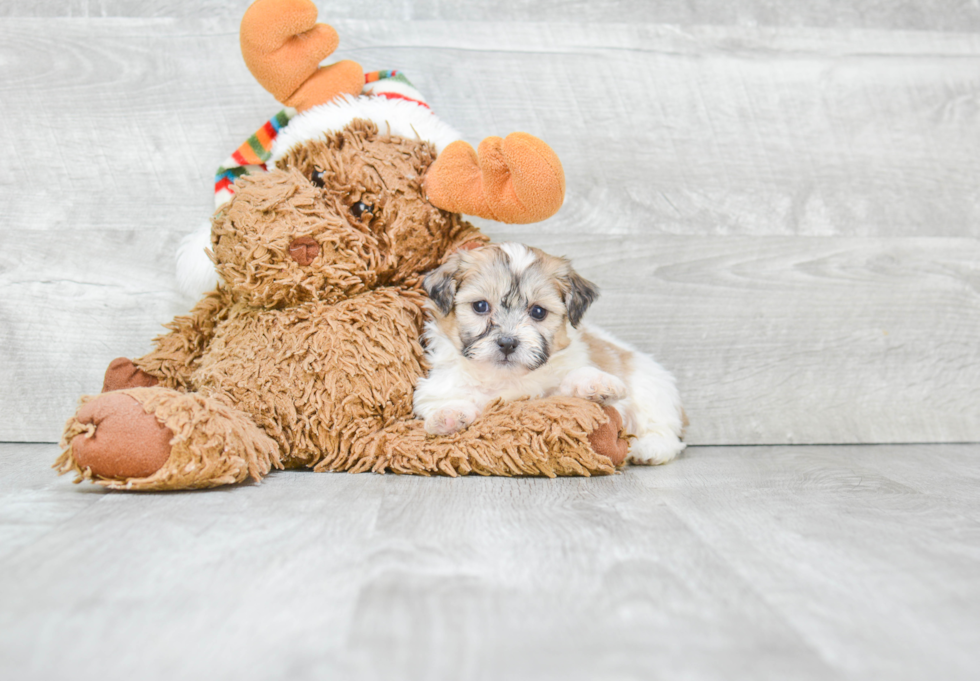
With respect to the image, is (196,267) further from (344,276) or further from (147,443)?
(147,443)

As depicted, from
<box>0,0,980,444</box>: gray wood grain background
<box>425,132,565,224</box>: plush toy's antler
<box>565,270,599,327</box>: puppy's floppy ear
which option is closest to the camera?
<box>425,132,565,224</box>: plush toy's antler

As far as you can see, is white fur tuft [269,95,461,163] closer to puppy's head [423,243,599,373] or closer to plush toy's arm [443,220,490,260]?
plush toy's arm [443,220,490,260]

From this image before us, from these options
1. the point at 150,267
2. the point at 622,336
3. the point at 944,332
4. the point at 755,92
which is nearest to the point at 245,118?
the point at 150,267

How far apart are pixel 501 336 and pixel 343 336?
0.37 meters

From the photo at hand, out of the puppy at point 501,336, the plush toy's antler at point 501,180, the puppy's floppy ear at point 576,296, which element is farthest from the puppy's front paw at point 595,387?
the plush toy's antler at point 501,180

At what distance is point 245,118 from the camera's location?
2184 millimetres

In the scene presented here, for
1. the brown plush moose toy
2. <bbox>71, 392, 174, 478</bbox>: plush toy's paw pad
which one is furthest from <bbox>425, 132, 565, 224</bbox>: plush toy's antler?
<bbox>71, 392, 174, 478</bbox>: plush toy's paw pad

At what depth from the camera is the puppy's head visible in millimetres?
1731

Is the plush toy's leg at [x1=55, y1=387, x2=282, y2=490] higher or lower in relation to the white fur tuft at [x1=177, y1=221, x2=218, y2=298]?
lower

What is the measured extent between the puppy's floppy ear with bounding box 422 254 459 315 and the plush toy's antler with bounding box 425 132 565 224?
14 centimetres

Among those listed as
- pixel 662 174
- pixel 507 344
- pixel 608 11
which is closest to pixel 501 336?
pixel 507 344

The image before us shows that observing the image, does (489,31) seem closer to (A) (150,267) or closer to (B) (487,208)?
(B) (487,208)

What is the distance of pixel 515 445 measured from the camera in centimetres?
164

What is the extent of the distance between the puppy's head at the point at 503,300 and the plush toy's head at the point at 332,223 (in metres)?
0.13
